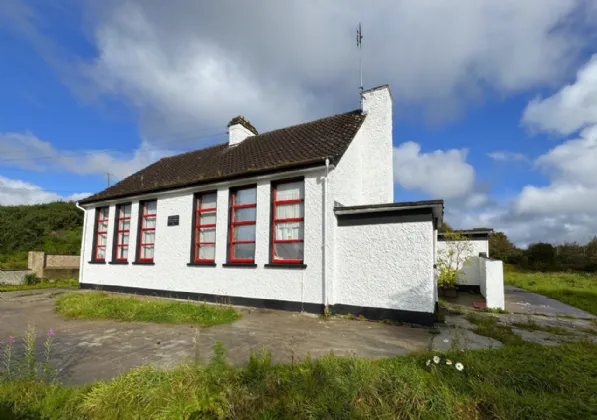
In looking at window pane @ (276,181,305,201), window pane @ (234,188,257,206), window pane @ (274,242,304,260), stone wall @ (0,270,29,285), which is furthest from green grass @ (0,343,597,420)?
stone wall @ (0,270,29,285)

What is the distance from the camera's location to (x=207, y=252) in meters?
10.6

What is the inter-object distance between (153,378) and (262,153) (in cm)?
880

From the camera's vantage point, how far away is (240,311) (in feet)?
28.2

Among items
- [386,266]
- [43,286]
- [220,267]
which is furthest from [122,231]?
[386,266]

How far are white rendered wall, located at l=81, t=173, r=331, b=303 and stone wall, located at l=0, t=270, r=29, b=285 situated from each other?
→ 6158mm

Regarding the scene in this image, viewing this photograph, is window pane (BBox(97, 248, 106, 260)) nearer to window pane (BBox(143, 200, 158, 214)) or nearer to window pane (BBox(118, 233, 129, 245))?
window pane (BBox(118, 233, 129, 245))

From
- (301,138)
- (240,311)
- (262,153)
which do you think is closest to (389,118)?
(301,138)

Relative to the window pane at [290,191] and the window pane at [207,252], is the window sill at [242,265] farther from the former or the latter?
the window pane at [290,191]

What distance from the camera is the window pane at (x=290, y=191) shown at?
8938 millimetres

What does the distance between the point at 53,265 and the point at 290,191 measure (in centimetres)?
1704

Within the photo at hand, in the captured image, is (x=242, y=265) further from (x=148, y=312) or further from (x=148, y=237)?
(x=148, y=237)

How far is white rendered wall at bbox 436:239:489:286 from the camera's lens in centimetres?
1349

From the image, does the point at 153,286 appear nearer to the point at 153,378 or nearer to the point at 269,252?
the point at 269,252

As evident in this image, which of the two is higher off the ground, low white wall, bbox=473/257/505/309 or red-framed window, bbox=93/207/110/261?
red-framed window, bbox=93/207/110/261
